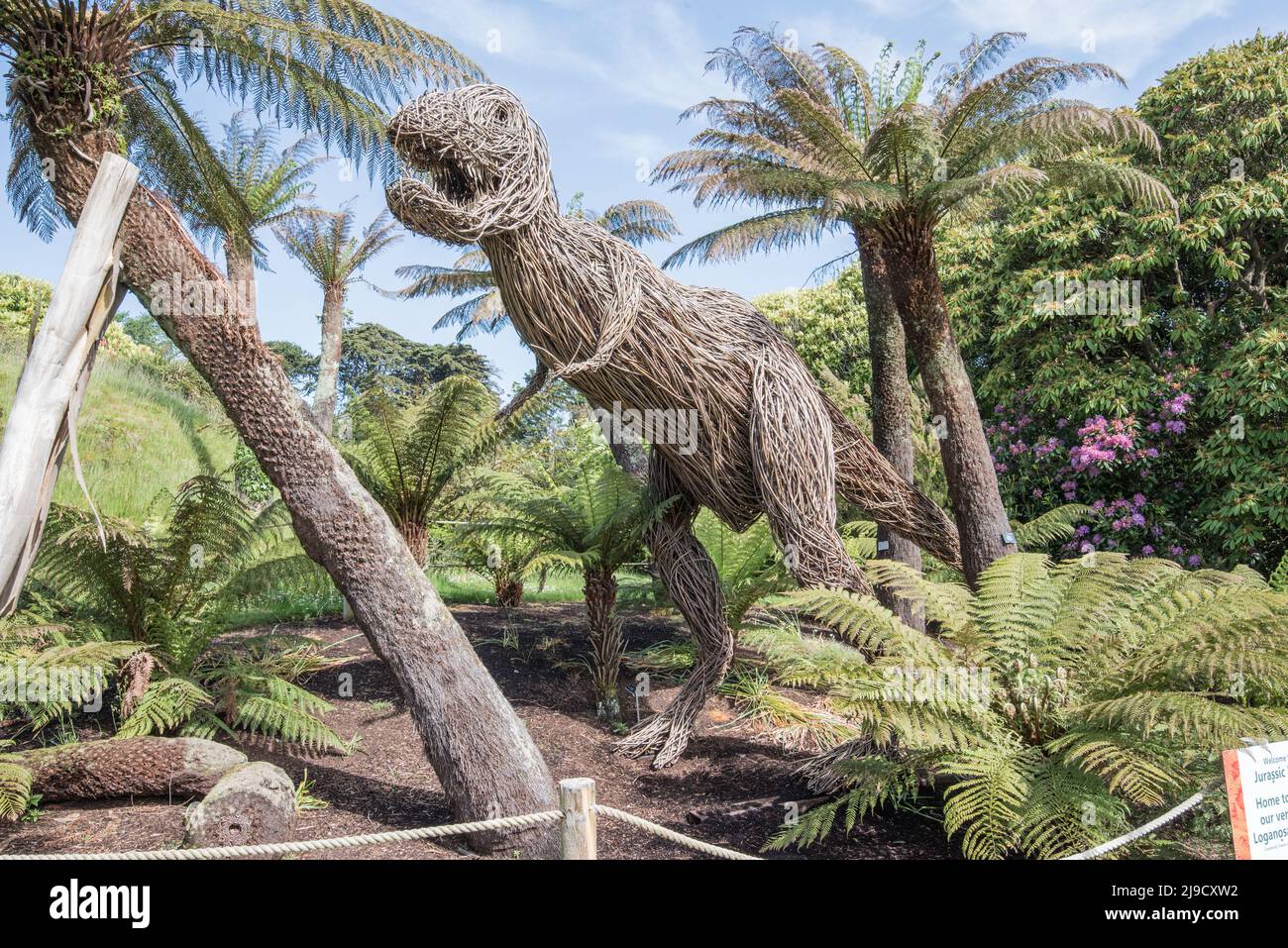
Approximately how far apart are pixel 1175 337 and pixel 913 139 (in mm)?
6211

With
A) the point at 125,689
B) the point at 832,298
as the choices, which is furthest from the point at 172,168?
the point at 832,298

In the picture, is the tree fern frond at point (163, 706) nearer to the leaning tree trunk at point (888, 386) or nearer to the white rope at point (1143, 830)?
the white rope at point (1143, 830)

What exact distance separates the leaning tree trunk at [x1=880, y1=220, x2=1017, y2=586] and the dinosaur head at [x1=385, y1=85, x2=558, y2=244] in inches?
123

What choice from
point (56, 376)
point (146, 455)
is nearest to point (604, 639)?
point (56, 376)

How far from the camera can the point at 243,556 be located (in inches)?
218

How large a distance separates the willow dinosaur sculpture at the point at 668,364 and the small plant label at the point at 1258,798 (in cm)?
198

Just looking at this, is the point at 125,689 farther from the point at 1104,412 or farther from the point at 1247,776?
the point at 1104,412

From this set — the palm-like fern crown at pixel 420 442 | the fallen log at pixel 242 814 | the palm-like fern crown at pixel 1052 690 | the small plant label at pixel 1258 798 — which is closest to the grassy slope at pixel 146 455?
the palm-like fern crown at pixel 420 442

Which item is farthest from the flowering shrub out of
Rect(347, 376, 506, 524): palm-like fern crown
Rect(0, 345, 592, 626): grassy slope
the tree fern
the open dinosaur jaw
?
the tree fern

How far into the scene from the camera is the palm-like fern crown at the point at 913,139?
587 cm

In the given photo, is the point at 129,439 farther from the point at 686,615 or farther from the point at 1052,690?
the point at 1052,690

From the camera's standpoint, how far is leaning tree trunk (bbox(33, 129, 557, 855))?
3871 mm

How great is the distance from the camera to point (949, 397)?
6.19 metres
